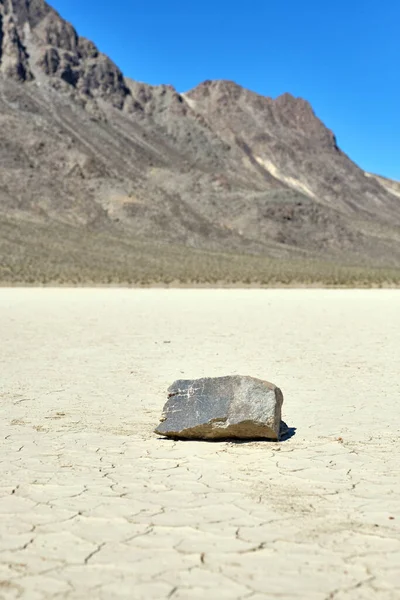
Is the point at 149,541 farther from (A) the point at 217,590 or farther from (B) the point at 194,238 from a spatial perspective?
→ (B) the point at 194,238

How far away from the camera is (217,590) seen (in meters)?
3.32

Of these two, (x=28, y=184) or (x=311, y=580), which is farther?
(x=28, y=184)

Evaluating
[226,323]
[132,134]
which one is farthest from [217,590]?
[132,134]

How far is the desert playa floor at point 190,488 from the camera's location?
Result: 3.47 meters

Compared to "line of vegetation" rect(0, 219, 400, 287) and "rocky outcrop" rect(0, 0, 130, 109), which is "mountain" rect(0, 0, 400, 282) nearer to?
"rocky outcrop" rect(0, 0, 130, 109)

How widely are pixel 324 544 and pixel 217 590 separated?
82cm

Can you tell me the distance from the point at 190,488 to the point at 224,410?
4.46 ft

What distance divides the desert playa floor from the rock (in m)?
0.14

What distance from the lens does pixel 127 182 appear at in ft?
240

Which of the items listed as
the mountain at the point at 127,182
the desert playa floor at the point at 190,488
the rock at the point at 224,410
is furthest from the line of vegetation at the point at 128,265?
the rock at the point at 224,410

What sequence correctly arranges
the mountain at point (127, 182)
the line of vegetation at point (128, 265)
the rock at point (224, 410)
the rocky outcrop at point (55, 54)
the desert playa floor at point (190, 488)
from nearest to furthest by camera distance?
the desert playa floor at point (190, 488) < the rock at point (224, 410) < the line of vegetation at point (128, 265) < the mountain at point (127, 182) < the rocky outcrop at point (55, 54)

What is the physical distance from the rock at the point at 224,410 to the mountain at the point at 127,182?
33.1 meters

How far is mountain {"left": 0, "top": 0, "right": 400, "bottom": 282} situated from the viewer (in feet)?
190

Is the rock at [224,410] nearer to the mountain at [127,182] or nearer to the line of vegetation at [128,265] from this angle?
the line of vegetation at [128,265]
